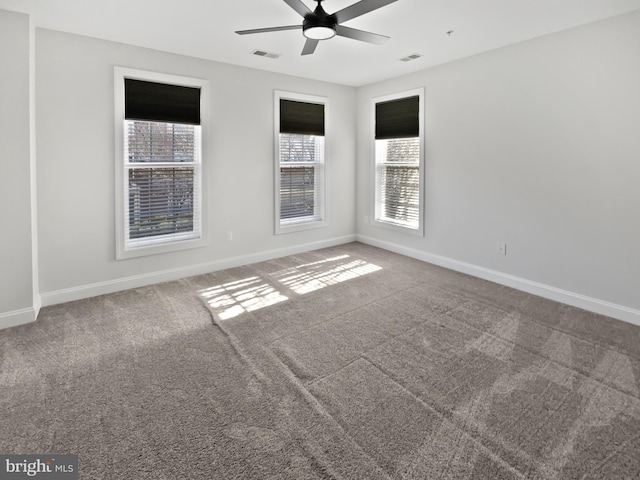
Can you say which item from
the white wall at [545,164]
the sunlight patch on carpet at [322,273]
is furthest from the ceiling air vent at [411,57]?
the sunlight patch on carpet at [322,273]

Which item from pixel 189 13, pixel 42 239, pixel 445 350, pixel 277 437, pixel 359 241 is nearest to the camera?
pixel 277 437

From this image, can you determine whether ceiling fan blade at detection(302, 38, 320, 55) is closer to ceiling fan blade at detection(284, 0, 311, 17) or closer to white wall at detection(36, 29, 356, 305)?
ceiling fan blade at detection(284, 0, 311, 17)

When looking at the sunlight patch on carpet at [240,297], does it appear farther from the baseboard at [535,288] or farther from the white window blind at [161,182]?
the baseboard at [535,288]

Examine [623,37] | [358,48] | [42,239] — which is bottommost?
[42,239]

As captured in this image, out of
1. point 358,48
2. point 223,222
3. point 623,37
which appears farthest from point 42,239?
point 623,37

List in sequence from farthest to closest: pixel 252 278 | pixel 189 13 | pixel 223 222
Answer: pixel 223 222, pixel 252 278, pixel 189 13

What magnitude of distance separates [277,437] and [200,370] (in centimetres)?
84

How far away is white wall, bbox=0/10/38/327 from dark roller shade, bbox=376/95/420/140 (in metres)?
4.11

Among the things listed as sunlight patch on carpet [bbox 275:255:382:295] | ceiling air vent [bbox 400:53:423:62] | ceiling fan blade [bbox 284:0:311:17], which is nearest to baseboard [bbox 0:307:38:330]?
sunlight patch on carpet [bbox 275:255:382:295]

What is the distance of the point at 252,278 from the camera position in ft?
14.3

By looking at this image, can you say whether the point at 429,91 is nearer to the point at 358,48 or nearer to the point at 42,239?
the point at 358,48

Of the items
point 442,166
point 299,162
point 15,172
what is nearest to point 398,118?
point 442,166

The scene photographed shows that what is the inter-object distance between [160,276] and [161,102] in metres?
1.92

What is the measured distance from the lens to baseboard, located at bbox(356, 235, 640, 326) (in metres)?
3.23
